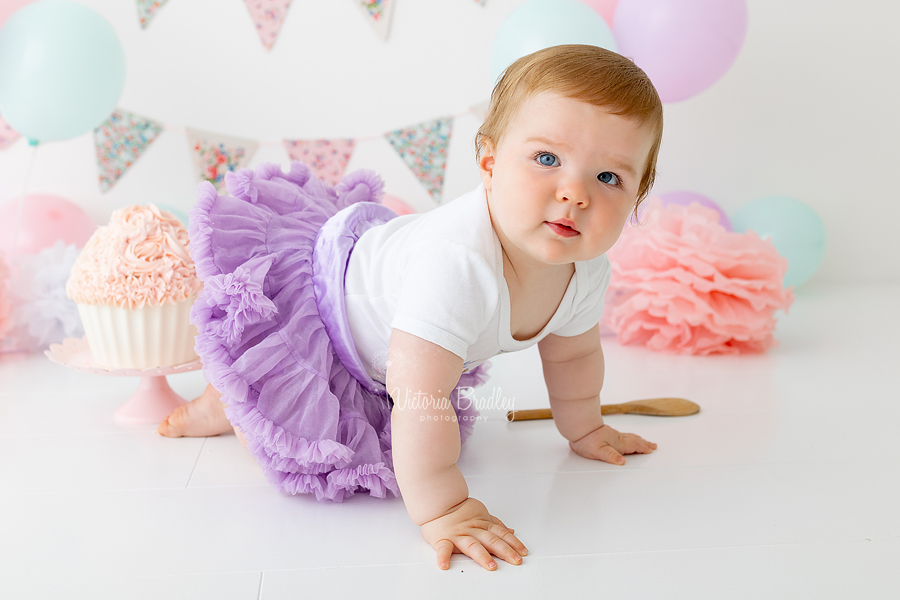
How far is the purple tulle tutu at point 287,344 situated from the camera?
108 cm

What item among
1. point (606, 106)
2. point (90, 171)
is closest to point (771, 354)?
point (606, 106)

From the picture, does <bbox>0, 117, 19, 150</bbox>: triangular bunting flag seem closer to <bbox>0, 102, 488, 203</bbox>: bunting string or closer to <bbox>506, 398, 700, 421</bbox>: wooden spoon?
<bbox>0, 102, 488, 203</bbox>: bunting string

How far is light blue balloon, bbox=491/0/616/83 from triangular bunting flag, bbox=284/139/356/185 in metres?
0.82

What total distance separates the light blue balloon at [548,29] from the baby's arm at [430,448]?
1.19m

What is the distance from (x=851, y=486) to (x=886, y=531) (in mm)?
140

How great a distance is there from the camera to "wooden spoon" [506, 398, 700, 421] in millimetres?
1451

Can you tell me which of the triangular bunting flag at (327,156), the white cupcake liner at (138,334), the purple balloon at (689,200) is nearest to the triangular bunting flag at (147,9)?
Result: the triangular bunting flag at (327,156)

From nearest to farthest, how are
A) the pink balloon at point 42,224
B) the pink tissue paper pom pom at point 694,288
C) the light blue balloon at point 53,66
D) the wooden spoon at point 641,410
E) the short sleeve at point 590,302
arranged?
the short sleeve at point 590,302
the wooden spoon at point 641,410
the light blue balloon at point 53,66
the pink tissue paper pom pom at point 694,288
the pink balloon at point 42,224

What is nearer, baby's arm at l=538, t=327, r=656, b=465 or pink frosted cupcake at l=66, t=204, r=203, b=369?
baby's arm at l=538, t=327, r=656, b=465

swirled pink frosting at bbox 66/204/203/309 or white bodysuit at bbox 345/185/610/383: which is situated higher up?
white bodysuit at bbox 345/185/610/383

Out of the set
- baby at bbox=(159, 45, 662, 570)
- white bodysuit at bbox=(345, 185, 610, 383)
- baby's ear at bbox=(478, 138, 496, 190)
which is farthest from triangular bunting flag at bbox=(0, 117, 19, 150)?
baby's ear at bbox=(478, 138, 496, 190)

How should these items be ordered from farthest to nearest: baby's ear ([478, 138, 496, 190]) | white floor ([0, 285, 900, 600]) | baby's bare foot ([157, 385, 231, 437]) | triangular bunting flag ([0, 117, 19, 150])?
triangular bunting flag ([0, 117, 19, 150])
baby's bare foot ([157, 385, 231, 437])
baby's ear ([478, 138, 496, 190])
white floor ([0, 285, 900, 600])

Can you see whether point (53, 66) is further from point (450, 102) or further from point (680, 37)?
point (680, 37)

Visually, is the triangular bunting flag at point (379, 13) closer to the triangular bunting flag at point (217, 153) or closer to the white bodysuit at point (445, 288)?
the triangular bunting flag at point (217, 153)
